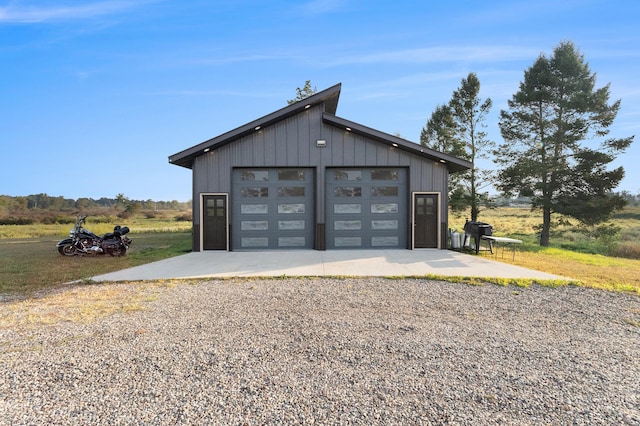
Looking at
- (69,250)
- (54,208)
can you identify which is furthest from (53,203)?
(69,250)

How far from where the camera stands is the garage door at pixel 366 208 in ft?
39.7

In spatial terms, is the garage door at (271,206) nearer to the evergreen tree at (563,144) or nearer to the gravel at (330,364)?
the gravel at (330,364)

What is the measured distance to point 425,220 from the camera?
12164 millimetres

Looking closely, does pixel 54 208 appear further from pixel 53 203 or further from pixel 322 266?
pixel 322 266

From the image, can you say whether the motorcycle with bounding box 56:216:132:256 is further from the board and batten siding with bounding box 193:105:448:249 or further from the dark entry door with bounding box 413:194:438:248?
the dark entry door with bounding box 413:194:438:248

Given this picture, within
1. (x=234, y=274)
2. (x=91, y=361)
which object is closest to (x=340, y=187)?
(x=234, y=274)

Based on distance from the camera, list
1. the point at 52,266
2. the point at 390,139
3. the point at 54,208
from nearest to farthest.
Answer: the point at 52,266
the point at 390,139
the point at 54,208

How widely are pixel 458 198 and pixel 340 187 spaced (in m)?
10.2

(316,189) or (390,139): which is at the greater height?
(390,139)

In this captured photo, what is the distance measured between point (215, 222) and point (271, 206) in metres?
2.10

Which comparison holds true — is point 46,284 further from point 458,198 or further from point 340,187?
point 458,198

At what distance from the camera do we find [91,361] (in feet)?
10.7

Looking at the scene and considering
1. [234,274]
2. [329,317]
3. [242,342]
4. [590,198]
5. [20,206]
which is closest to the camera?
[242,342]

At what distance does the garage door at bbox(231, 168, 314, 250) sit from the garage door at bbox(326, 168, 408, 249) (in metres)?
0.88
